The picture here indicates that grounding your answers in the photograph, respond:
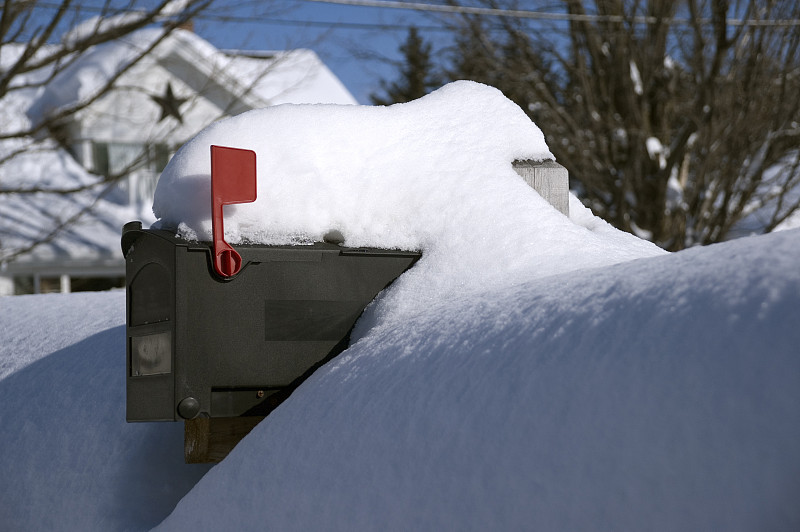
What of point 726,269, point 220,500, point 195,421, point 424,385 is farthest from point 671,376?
point 195,421

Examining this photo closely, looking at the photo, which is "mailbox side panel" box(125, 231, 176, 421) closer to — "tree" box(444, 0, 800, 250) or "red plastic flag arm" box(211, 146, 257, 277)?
"red plastic flag arm" box(211, 146, 257, 277)

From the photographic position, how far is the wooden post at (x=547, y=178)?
3137 millimetres

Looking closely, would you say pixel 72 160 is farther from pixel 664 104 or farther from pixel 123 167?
pixel 664 104

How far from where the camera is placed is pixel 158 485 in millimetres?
3088

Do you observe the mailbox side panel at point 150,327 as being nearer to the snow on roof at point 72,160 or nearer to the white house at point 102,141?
the snow on roof at point 72,160

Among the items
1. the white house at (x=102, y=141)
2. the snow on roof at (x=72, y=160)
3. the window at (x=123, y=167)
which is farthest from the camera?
the window at (x=123, y=167)

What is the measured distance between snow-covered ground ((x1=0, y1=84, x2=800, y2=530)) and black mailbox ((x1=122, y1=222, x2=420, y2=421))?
87mm

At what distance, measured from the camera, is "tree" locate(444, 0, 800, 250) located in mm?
10055

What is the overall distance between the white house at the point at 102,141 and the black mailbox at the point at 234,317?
11718 mm

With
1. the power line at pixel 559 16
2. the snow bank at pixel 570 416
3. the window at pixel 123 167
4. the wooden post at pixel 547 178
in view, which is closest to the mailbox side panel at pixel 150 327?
the snow bank at pixel 570 416

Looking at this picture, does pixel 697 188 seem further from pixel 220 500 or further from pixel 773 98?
pixel 220 500

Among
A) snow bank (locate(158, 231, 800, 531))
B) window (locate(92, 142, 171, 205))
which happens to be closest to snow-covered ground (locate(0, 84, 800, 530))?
snow bank (locate(158, 231, 800, 531))

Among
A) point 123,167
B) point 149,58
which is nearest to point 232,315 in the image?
point 149,58

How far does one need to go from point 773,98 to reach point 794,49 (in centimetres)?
74
